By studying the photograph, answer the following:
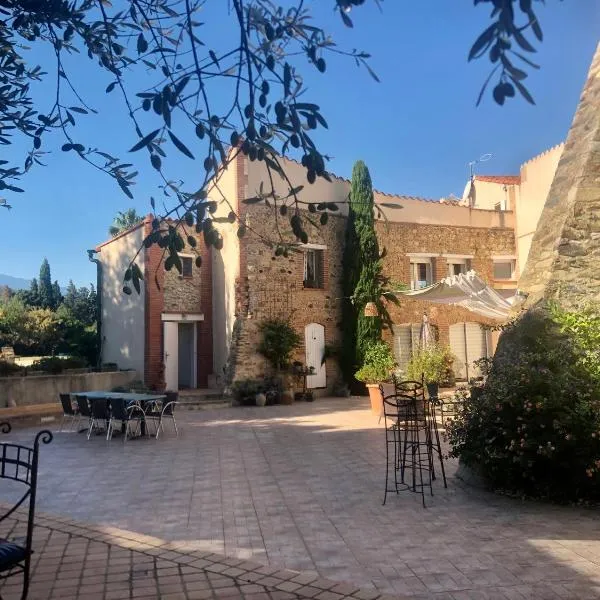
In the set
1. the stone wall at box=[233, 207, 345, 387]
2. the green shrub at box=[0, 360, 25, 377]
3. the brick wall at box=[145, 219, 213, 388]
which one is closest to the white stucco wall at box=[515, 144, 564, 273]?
the stone wall at box=[233, 207, 345, 387]

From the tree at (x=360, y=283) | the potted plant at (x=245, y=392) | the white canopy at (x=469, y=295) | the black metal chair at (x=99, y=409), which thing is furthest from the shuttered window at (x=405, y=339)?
the black metal chair at (x=99, y=409)

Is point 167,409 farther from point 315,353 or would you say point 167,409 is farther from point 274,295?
point 315,353

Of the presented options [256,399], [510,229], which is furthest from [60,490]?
[510,229]

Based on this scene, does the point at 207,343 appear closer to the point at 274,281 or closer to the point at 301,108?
the point at 274,281

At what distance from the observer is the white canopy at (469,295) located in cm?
1000

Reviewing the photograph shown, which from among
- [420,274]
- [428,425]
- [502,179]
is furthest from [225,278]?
[428,425]

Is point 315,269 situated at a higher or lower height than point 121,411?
higher

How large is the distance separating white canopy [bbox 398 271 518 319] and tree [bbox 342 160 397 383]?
21.4 feet

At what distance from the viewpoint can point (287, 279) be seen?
55.4ft

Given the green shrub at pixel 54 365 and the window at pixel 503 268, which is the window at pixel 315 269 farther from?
the green shrub at pixel 54 365

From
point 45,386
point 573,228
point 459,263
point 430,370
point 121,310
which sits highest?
point 459,263

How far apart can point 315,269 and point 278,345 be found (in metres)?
3.07

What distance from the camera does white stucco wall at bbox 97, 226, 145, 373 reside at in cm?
Answer: 1714

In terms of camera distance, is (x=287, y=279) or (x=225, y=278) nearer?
(x=287, y=279)
